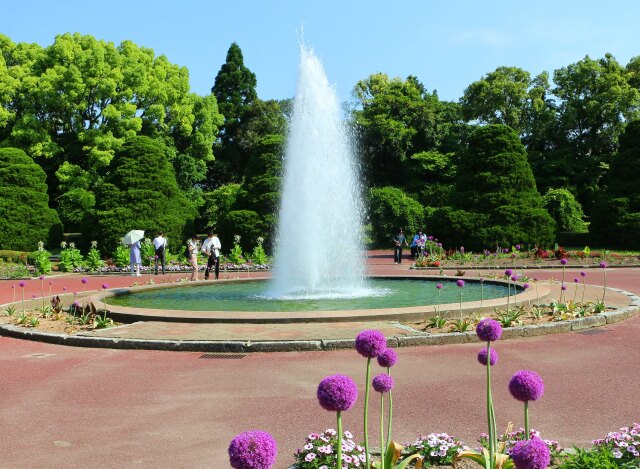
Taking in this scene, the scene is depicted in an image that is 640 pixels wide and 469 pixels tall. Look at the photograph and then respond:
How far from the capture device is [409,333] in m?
8.97

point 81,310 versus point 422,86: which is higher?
point 422,86

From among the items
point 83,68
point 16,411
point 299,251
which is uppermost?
point 83,68

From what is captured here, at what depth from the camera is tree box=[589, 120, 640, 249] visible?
102 ft

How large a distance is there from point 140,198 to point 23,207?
255 inches

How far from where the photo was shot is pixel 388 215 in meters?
41.8

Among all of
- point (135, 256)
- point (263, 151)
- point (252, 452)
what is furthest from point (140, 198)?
point (252, 452)

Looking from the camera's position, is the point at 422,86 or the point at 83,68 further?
the point at 422,86

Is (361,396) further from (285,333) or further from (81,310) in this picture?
(81,310)

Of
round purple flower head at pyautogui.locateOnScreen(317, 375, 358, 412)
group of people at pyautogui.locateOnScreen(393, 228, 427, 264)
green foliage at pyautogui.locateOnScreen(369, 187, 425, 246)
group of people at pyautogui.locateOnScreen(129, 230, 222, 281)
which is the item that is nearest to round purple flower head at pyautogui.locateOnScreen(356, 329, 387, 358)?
round purple flower head at pyautogui.locateOnScreen(317, 375, 358, 412)

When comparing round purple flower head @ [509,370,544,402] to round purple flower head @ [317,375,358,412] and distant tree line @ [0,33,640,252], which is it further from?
distant tree line @ [0,33,640,252]

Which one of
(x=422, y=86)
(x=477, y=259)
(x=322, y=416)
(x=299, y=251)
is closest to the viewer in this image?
(x=322, y=416)

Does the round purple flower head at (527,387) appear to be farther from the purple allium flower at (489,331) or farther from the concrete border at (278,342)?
the concrete border at (278,342)

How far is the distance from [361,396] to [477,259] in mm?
21051

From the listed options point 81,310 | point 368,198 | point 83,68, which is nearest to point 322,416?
point 81,310
